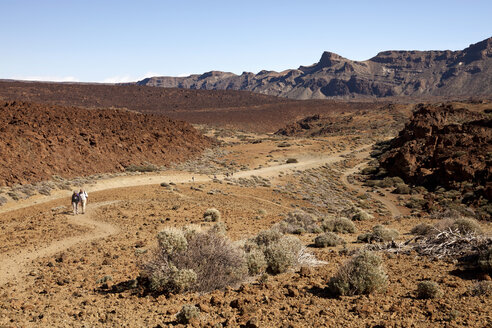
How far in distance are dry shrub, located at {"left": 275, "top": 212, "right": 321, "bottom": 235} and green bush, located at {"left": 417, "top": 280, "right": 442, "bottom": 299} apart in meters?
6.53

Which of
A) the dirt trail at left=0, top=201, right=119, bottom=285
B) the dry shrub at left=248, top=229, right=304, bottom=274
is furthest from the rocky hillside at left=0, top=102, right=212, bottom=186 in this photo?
the dry shrub at left=248, top=229, right=304, bottom=274

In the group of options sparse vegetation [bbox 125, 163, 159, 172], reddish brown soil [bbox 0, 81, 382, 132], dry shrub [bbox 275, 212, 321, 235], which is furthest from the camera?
reddish brown soil [bbox 0, 81, 382, 132]

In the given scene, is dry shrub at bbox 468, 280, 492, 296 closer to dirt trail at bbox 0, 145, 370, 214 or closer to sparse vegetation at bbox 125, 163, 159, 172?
dirt trail at bbox 0, 145, 370, 214

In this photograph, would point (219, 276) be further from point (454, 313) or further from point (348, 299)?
point (454, 313)

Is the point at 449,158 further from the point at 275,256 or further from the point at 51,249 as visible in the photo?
the point at 51,249

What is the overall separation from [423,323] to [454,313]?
564 millimetres

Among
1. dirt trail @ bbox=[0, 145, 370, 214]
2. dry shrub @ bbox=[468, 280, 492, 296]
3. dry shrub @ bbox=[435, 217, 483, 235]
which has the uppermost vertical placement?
dry shrub @ bbox=[468, 280, 492, 296]

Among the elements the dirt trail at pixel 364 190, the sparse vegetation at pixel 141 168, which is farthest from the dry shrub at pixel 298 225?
the sparse vegetation at pixel 141 168

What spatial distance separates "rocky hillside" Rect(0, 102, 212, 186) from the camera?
23281mm

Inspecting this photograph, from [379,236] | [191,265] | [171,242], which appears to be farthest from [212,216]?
[191,265]

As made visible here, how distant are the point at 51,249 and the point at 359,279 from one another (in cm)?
879

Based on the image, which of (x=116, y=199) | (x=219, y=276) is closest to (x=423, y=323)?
(x=219, y=276)

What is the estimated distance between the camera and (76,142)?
2848 cm

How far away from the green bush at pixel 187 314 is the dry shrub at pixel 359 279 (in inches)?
105
